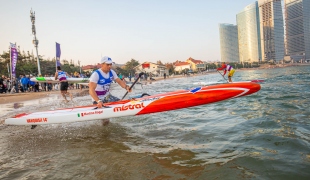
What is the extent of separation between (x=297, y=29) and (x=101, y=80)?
717ft

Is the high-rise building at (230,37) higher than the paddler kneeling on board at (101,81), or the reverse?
the high-rise building at (230,37)

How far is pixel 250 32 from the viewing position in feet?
595

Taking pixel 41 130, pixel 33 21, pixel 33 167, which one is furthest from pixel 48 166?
pixel 33 21

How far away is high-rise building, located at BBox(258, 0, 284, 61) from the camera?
177875 mm

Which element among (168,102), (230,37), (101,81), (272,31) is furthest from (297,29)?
(101,81)

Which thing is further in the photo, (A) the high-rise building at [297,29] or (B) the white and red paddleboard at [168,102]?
(A) the high-rise building at [297,29]

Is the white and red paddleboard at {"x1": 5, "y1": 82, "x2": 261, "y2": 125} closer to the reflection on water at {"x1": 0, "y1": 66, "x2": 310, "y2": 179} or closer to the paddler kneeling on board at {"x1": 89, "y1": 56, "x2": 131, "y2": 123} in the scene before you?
the paddler kneeling on board at {"x1": 89, "y1": 56, "x2": 131, "y2": 123}

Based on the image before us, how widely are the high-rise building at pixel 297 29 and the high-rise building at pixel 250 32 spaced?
3035cm

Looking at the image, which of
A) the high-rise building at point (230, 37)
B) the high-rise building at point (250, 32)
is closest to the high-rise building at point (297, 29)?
the high-rise building at point (250, 32)

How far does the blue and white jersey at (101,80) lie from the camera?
5.70m

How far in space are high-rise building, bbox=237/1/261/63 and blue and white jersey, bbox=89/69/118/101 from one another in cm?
19612

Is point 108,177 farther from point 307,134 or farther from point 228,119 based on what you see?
point 228,119

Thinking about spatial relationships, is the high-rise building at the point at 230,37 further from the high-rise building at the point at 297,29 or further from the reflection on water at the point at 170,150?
the reflection on water at the point at 170,150

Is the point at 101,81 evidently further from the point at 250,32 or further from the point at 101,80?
the point at 250,32
